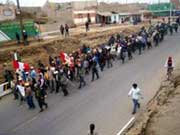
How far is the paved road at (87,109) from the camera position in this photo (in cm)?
1708

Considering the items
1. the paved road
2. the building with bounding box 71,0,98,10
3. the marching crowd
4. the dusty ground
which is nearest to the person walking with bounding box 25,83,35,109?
the marching crowd

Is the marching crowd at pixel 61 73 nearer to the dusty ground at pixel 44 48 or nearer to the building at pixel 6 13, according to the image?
the dusty ground at pixel 44 48

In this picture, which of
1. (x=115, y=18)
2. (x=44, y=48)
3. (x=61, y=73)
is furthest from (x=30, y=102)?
(x=115, y=18)

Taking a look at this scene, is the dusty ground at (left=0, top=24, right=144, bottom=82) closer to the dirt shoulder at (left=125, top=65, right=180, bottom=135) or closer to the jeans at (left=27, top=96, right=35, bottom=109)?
the jeans at (left=27, top=96, right=35, bottom=109)

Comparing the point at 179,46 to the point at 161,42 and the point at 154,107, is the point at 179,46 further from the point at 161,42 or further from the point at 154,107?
the point at 154,107

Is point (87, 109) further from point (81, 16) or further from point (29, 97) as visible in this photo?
point (81, 16)

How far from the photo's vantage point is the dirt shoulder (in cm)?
1634

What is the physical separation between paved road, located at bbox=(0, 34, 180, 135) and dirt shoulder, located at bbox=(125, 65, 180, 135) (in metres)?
0.60

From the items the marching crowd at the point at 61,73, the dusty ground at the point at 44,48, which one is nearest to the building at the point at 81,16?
the dusty ground at the point at 44,48

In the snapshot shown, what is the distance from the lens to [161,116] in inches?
716

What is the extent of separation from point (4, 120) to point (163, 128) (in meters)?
7.77

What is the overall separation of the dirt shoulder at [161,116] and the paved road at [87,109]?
0.60m

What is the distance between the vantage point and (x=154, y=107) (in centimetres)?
1912

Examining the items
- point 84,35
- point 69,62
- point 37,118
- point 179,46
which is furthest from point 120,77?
point 84,35
